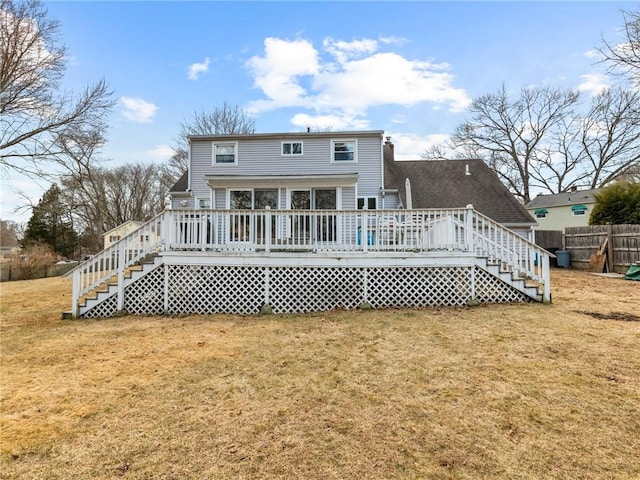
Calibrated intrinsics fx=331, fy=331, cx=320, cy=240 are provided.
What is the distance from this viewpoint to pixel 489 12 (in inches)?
394

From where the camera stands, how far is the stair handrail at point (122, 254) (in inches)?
266

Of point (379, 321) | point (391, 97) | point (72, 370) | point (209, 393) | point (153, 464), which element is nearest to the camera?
point (153, 464)

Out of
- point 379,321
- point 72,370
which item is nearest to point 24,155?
point 72,370

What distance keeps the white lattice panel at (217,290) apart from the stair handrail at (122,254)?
2.43 ft

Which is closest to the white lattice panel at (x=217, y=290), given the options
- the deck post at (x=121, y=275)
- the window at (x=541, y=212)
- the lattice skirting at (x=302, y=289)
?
the lattice skirting at (x=302, y=289)

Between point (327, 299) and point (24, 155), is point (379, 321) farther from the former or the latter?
point (24, 155)

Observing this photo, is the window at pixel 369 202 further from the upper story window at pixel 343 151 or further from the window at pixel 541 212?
the window at pixel 541 212

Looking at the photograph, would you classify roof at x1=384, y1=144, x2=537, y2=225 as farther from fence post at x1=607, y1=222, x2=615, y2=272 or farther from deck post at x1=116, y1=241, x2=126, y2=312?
deck post at x1=116, y1=241, x2=126, y2=312

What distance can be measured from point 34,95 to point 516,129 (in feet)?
103

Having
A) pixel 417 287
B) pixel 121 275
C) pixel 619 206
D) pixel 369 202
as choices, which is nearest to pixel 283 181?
pixel 369 202

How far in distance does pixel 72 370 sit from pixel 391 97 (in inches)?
667

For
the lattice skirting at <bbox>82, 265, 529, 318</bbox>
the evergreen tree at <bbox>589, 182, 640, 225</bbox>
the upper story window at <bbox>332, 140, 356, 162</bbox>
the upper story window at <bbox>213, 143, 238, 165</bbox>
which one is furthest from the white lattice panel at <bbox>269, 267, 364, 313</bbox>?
the evergreen tree at <bbox>589, 182, 640, 225</bbox>

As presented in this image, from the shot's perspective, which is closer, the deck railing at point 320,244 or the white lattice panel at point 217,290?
the deck railing at point 320,244

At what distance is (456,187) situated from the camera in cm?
1681
